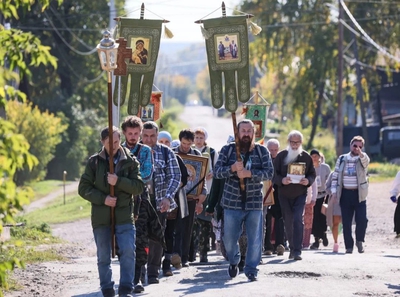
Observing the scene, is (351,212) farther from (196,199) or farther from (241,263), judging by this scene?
(241,263)

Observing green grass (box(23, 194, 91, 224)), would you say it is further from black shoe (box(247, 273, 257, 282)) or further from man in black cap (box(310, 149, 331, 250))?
black shoe (box(247, 273, 257, 282))

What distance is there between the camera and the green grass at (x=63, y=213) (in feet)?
94.9

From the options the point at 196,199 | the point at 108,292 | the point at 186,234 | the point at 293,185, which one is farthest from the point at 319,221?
the point at 108,292

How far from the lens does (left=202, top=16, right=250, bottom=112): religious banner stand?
1438 centimetres

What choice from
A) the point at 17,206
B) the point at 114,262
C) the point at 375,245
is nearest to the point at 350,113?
the point at 375,245

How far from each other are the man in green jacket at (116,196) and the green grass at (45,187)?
100 feet

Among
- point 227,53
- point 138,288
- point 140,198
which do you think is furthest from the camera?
point 227,53

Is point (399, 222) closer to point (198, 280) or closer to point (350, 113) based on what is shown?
point (198, 280)

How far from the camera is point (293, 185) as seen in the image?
1540cm

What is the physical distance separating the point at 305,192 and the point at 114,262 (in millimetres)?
3036

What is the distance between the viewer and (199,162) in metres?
14.9

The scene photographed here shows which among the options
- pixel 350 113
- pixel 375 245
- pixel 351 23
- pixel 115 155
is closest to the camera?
pixel 115 155

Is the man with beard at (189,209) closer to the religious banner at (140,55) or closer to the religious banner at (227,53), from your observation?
the religious banner at (227,53)

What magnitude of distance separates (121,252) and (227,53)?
4.22 meters
